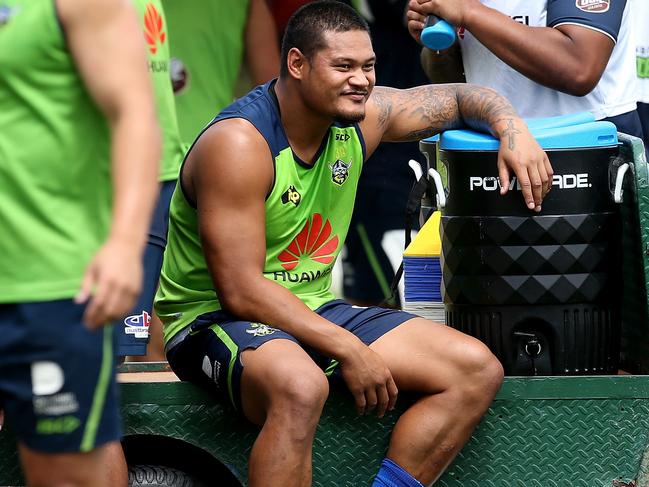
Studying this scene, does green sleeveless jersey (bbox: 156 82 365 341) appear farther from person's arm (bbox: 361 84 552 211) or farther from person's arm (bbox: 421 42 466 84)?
person's arm (bbox: 421 42 466 84)

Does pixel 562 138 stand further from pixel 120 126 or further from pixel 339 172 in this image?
pixel 120 126

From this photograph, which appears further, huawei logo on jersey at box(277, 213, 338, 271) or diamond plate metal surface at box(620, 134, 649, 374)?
huawei logo on jersey at box(277, 213, 338, 271)

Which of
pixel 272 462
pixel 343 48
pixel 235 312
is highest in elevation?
pixel 343 48

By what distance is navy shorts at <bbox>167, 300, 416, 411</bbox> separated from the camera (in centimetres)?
394

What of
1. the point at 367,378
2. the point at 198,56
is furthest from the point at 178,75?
the point at 367,378

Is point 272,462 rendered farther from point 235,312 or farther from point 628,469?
point 628,469

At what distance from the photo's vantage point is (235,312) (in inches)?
158

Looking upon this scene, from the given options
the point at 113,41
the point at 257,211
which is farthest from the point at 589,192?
the point at 113,41

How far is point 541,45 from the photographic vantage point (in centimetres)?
445

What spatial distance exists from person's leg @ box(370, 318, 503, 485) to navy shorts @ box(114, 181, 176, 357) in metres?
1.02

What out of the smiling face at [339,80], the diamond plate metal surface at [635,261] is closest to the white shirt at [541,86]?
the diamond plate metal surface at [635,261]

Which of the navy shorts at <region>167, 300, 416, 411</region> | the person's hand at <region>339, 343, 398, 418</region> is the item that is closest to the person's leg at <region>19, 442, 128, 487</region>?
the navy shorts at <region>167, 300, 416, 411</region>

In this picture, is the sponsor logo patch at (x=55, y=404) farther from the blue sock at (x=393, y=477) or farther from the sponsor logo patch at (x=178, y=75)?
the sponsor logo patch at (x=178, y=75)

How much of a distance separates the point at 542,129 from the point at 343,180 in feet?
2.04
